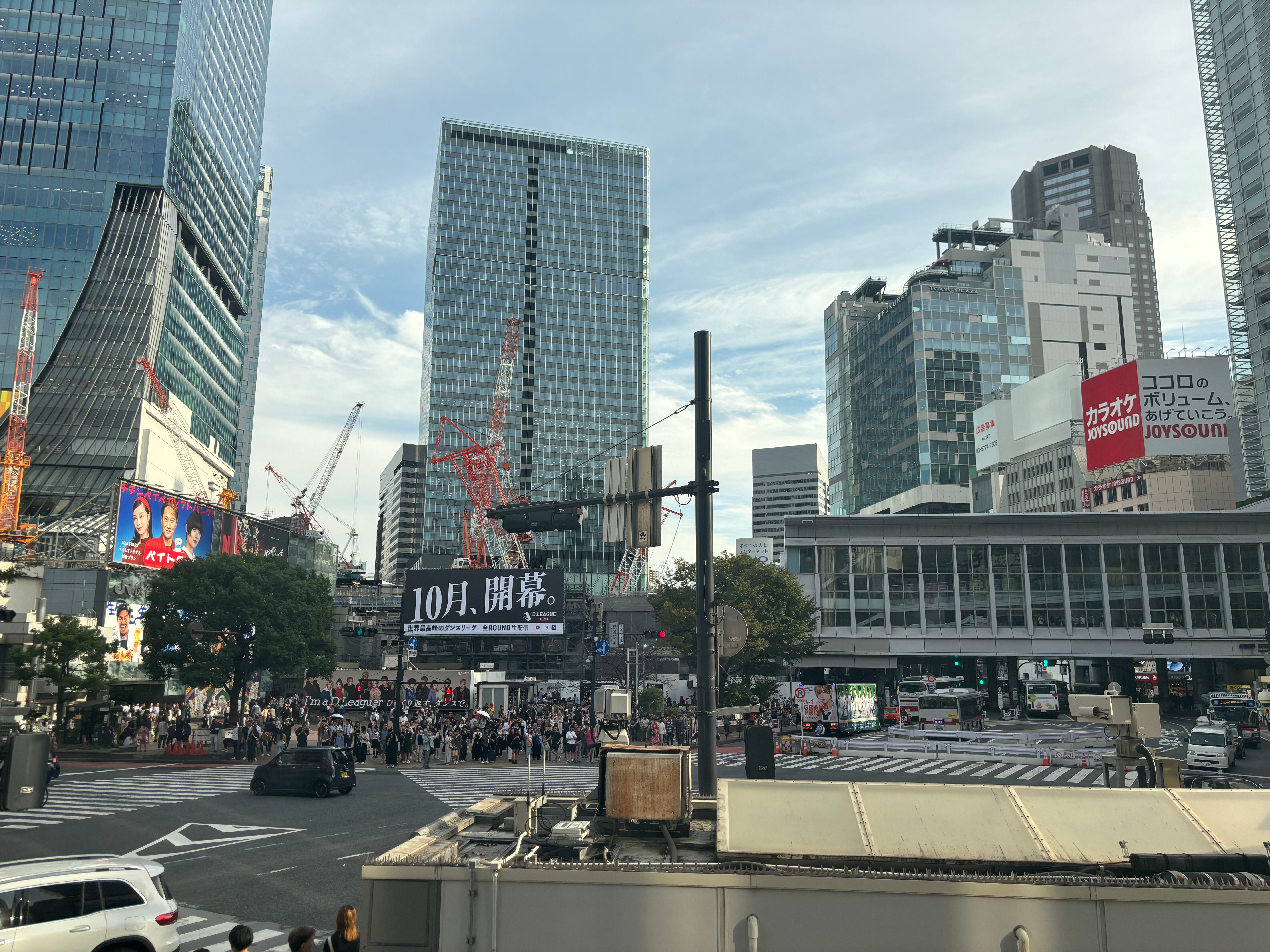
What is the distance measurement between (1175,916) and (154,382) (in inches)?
4205

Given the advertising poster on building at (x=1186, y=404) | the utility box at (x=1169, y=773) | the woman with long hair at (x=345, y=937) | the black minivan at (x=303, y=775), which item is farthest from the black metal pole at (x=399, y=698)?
the advertising poster on building at (x=1186, y=404)

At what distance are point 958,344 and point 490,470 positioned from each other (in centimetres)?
8472

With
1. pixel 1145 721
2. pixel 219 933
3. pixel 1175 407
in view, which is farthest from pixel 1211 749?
pixel 1175 407

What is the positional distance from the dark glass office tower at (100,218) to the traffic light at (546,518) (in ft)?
287

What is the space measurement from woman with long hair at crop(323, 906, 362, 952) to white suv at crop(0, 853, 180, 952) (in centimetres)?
458

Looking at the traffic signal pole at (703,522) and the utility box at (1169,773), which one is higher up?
the traffic signal pole at (703,522)

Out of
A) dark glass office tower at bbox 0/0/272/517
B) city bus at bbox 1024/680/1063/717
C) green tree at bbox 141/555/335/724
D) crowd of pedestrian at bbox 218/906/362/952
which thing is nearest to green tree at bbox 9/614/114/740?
green tree at bbox 141/555/335/724

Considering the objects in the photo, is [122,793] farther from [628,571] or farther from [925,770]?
[628,571]

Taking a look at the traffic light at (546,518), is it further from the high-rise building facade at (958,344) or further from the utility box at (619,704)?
the high-rise building facade at (958,344)

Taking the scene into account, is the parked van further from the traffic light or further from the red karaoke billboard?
the red karaoke billboard

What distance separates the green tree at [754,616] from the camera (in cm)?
5241

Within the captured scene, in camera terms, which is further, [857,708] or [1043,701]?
[1043,701]

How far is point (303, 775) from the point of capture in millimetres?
25797

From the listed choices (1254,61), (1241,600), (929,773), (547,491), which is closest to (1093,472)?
(1254,61)
